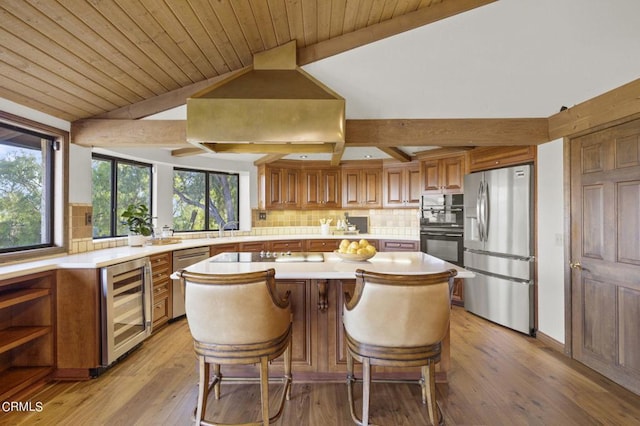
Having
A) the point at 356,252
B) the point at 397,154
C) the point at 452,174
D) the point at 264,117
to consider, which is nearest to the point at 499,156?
the point at 452,174

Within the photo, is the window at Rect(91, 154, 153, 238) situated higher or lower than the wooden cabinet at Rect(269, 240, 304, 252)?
higher

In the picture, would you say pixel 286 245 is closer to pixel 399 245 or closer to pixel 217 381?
pixel 399 245

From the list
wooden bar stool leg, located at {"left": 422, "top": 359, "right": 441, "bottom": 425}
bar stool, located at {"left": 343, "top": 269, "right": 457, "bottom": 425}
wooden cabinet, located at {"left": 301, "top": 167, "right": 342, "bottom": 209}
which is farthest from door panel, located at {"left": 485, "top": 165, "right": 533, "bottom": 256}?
wooden cabinet, located at {"left": 301, "top": 167, "right": 342, "bottom": 209}

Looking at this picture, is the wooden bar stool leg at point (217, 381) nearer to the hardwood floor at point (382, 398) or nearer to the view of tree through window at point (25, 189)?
the hardwood floor at point (382, 398)

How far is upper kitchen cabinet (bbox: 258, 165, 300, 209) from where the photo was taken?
536 centimetres

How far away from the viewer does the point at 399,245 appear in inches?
197

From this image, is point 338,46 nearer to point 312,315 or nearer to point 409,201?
point 312,315

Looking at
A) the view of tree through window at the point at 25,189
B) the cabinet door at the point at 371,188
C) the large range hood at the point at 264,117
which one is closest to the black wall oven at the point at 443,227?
the cabinet door at the point at 371,188

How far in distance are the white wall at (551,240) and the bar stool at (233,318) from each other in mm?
2892

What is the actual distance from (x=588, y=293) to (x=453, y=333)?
4.23ft

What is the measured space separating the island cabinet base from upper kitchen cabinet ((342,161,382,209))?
3.32m

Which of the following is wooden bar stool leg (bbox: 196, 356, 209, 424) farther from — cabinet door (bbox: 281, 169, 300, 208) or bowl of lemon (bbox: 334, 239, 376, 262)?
cabinet door (bbox: 281, 169, 300, 208)

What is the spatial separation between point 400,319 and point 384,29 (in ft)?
7.45

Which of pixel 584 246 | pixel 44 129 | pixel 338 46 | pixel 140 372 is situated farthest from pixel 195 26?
pixel 584 246
